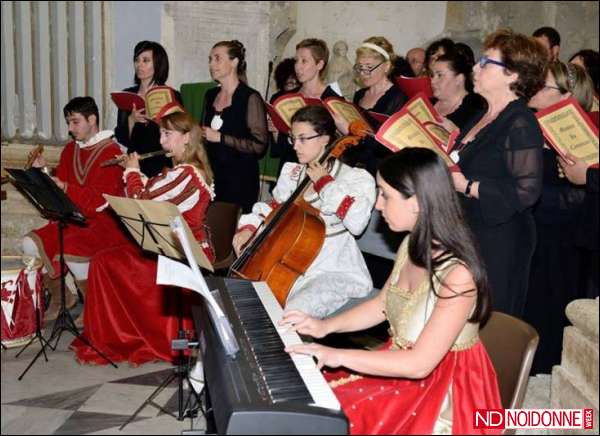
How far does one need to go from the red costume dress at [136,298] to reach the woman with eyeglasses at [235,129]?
0.60 metres

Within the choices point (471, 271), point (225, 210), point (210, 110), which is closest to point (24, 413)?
point (471, 271)

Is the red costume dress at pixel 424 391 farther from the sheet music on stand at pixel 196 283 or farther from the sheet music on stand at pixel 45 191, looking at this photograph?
the sheet music on stand at pixel 45 191

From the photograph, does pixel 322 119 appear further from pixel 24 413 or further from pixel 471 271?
pixel 24 413

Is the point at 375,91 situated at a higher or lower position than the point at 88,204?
higher

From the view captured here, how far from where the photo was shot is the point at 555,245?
350cm

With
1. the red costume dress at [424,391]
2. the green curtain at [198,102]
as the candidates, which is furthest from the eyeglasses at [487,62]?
the green curtain at [198,102]

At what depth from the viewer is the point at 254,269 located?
326cm

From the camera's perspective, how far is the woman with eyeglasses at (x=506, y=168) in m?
2.77

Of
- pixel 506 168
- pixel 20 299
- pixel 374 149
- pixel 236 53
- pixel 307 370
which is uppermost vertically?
pixel 236 53

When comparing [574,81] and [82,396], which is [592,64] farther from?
[82,396]

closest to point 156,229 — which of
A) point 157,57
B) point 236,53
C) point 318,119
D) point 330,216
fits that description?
point 330,216

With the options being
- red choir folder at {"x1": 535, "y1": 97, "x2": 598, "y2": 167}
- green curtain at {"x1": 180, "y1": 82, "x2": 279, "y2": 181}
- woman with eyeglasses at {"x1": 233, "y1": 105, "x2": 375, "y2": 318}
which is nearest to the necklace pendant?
green curtain at {"x1": 180, "y1": 82, "x2": 279, "y2": 181}

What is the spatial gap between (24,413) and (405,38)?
19.6ft

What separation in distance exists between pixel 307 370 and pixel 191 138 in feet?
8.35
